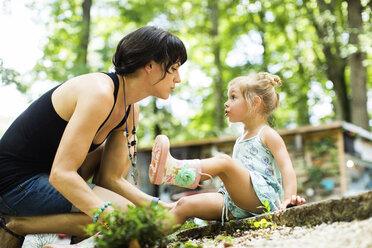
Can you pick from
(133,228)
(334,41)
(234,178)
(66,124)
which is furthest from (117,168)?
(334,41)

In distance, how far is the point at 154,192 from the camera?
27.9 ft

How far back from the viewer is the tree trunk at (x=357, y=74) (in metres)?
9.20

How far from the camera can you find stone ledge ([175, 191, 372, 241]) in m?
1.48

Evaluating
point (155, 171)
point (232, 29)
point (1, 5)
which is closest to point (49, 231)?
point (155, 171)

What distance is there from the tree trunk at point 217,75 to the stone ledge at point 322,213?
9.18 meters

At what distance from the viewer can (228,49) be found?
1429 cm

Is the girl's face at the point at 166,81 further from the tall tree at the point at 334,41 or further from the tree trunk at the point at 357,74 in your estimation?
the tall tree at the point at 334,41

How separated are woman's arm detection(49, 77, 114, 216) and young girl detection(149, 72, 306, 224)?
1.17ft

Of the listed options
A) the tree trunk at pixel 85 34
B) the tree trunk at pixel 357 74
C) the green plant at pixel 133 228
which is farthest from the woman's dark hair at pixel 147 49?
the tree trunk at pixel 357 74

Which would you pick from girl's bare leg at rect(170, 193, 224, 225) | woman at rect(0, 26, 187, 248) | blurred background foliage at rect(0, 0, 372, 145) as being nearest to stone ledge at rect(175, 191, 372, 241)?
girl's bare leg at rect(170, 193, 224, 225)

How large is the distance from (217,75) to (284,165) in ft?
34.5

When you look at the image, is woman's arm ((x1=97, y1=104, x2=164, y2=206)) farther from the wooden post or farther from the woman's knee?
the wooden post

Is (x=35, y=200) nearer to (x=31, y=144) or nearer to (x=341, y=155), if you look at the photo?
(x=31, y=144)

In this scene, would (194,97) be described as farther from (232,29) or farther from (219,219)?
(219,219)
